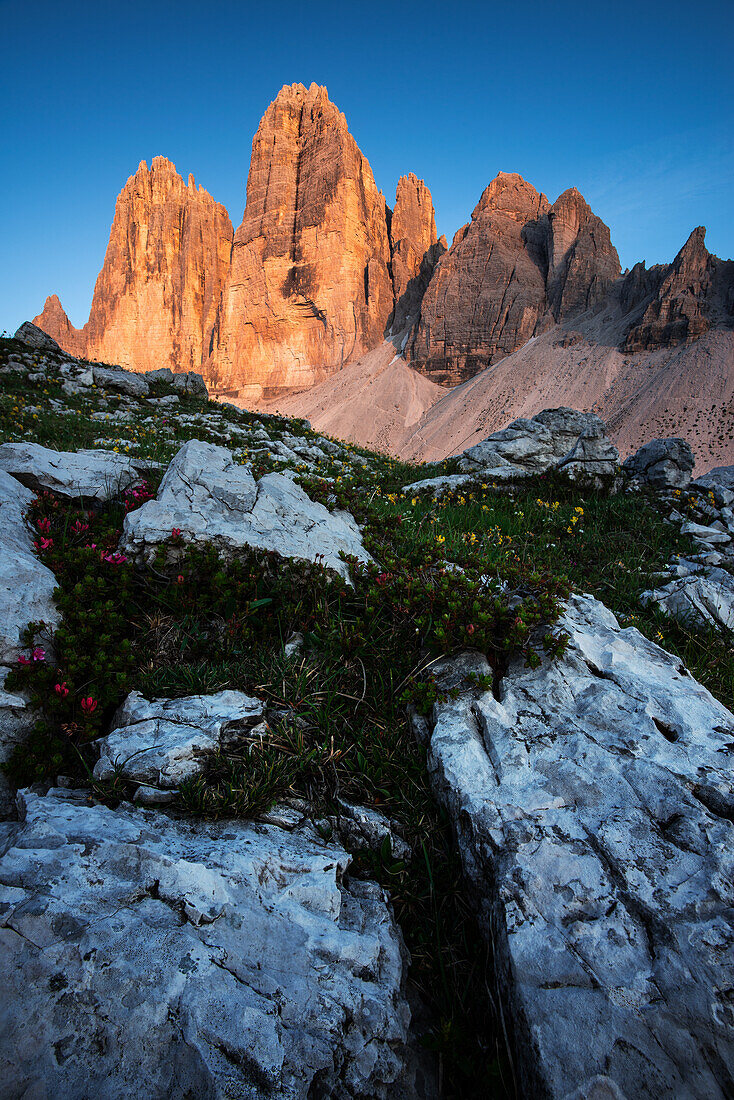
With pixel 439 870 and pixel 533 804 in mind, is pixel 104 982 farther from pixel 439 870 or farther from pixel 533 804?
pixel 533 804

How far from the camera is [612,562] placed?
595 cm

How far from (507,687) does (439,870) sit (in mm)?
1189

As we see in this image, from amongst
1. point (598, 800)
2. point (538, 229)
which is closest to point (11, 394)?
point (598, 800)

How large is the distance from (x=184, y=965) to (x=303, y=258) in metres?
87.8

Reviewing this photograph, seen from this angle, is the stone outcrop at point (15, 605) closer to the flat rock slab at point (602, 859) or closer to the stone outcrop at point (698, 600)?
Answer: the flat rock slab at point (602, 859)

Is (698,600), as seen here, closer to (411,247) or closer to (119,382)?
(119,382)

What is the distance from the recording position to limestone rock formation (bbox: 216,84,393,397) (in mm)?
72312

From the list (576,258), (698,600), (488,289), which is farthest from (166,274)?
(698,600)

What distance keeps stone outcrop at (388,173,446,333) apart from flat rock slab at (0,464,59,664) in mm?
79720

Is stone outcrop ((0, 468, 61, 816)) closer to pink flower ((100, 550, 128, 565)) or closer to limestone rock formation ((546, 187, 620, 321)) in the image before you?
pink flower ((100, 550, 128, 565))

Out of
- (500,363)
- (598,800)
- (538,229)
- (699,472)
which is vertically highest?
(538,229)

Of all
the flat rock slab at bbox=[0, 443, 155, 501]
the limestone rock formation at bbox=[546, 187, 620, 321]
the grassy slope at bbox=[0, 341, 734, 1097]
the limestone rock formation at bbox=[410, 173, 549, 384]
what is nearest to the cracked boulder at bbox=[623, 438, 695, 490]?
the grassy slope at bbox=[0, 341, 734, 1097]

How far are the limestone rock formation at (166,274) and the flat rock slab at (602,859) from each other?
95.2 meters

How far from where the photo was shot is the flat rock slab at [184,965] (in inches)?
51.4
